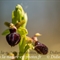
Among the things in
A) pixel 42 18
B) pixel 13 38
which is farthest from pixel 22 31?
pixel 42 18

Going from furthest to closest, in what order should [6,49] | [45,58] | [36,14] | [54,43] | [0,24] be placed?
[36,14], [0,24], [54,43], [6,49], [45,58]

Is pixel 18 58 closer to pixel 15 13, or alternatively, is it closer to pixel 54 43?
pixel 15 13

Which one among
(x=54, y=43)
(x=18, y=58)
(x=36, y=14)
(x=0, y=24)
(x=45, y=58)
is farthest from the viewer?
(x=36, y=14)

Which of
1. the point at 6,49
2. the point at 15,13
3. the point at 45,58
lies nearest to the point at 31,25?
the point at 6,49

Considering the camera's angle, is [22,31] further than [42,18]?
No

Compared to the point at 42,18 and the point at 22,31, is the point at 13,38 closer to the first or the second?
the point at 22,31

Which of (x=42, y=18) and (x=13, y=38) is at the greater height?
(x=42, y=18)

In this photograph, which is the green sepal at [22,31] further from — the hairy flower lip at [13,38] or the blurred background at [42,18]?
the blurred background at [42,18]

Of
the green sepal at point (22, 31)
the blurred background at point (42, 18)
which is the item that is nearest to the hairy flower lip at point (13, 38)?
the green sepal at point (22, 31)
